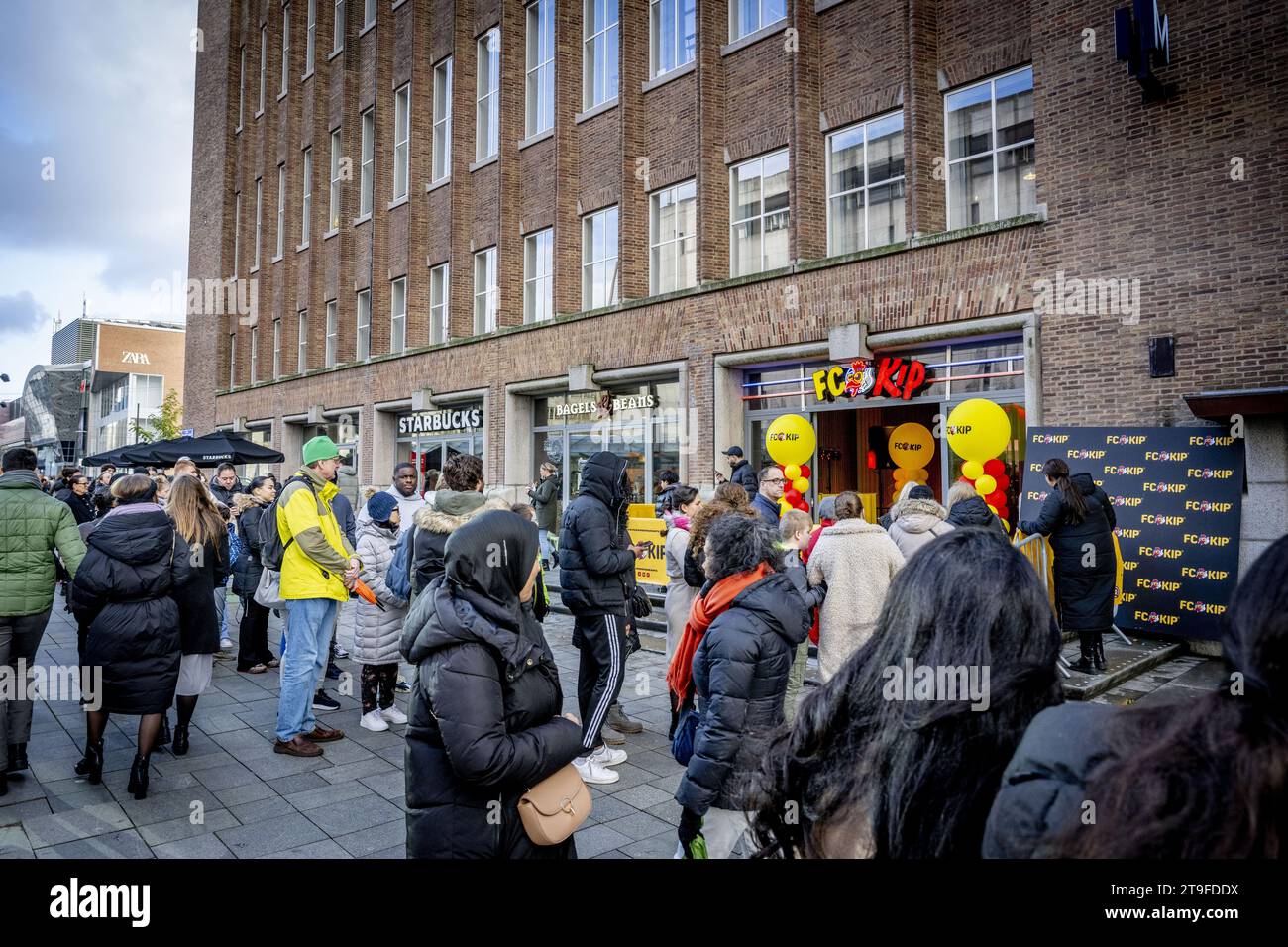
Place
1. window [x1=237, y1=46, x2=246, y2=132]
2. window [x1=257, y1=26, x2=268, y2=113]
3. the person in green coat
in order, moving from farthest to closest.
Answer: window [x1=237, y1=46, x2=246, y2=132], window [x1=257, y1=26, x2=268, y2=113], the person in green coat

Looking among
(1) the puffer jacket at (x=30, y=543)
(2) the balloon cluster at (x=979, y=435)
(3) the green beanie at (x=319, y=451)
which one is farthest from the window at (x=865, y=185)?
(1) the puffer jacket at (x=30, y=543)

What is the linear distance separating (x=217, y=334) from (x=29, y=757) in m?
29.5

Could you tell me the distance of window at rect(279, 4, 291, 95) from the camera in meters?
27.6

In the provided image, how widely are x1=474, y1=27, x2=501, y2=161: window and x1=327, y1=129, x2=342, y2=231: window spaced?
7.57 metres

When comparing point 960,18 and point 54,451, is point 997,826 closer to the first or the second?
point 960,18

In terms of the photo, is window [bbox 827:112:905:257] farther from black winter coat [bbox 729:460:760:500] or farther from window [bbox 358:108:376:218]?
window [bbox 358:108:376:218]

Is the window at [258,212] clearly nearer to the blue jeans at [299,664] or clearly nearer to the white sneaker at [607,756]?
the blue jeans at [299,664]

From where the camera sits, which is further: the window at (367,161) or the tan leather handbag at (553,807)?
the window at (367,161)

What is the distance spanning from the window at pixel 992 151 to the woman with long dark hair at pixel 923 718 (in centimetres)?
1078

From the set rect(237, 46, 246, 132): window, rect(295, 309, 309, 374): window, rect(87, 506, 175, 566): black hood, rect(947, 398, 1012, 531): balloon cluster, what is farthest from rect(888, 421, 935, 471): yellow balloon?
rect(237, 46, 246, 132): window

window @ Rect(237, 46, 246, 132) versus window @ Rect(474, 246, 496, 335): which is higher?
window @ Rect(237, 46, 246, 132)

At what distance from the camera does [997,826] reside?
3.99ft

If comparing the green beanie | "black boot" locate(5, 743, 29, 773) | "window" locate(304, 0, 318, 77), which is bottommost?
"black boot" locate(5, 743, 29, 773)

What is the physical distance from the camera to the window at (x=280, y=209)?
2758 cm
